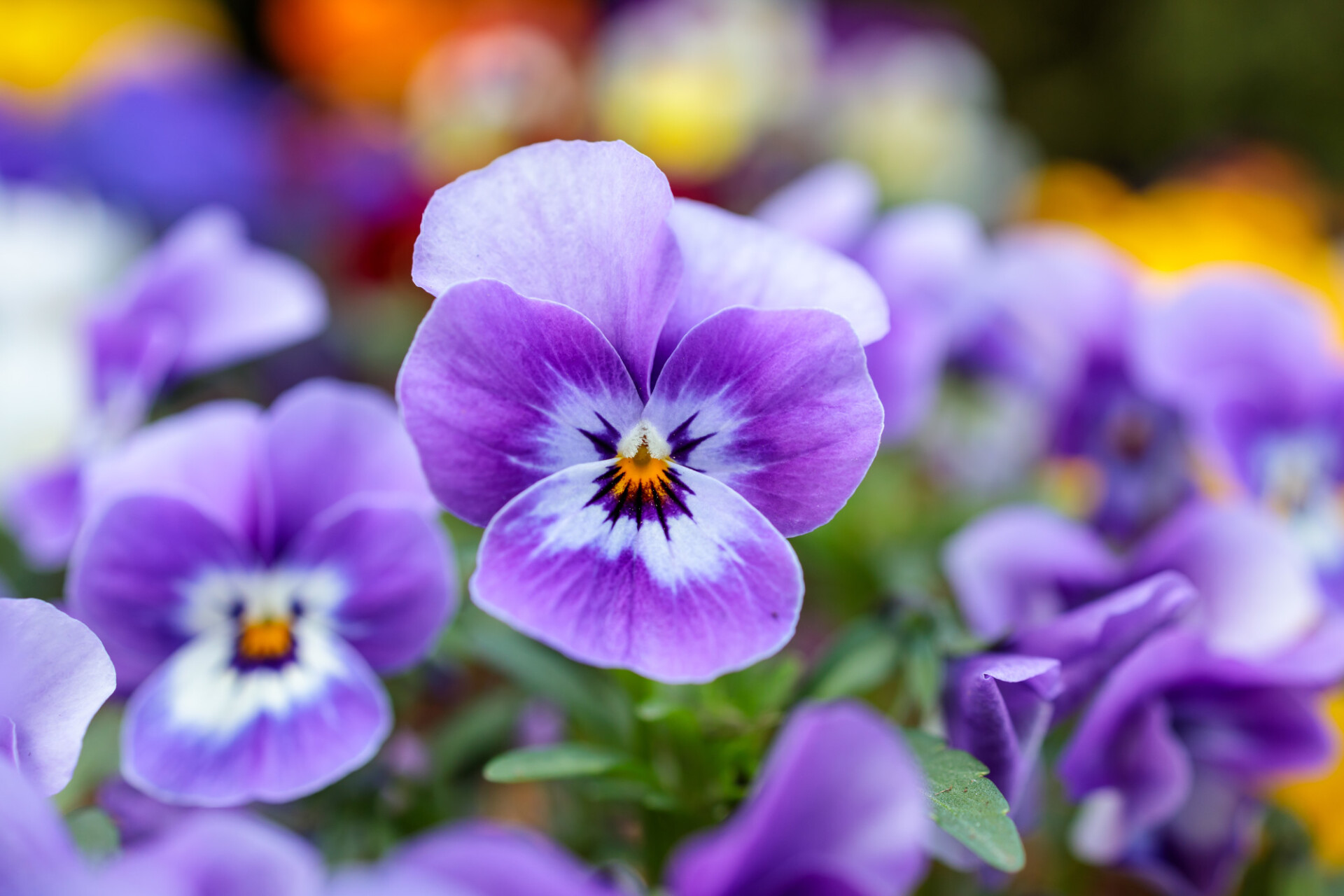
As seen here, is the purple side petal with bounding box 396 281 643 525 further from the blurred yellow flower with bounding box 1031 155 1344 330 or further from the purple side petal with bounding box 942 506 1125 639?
the blurred yellow flower with bounding box 1031 155 1344 330

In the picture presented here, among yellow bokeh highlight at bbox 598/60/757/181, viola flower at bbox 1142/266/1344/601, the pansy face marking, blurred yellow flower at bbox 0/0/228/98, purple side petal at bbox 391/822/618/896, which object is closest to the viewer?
purple side petal at bbox 391/822/618/896

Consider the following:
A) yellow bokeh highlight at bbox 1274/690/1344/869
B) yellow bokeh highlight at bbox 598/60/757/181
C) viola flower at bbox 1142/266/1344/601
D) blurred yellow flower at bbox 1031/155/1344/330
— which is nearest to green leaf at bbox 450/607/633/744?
viola flower at bbox 1142/266/1344/601

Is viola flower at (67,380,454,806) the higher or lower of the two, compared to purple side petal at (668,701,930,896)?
lower

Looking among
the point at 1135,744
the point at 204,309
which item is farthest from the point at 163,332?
the point at 1135,744

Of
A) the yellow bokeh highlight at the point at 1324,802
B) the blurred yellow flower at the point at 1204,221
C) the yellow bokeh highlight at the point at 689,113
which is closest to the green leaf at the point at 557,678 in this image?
the yellow bokeh highlight at the point at 1324,802

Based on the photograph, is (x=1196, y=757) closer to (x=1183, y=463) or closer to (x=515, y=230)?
(x=1183, y=463)

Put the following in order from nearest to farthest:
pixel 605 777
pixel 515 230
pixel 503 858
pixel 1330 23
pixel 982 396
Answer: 1. pixel 503 858
2. pixel 515 230
3. pixel 605 777
4. pixel 982 396
5. pixel 1330 23

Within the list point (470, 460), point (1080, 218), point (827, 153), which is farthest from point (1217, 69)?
point (470, 460)
